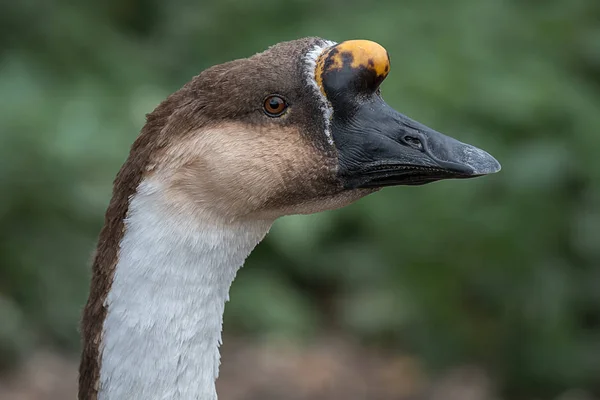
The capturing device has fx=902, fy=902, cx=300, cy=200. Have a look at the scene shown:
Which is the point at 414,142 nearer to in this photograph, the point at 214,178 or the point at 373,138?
the point at 373,138

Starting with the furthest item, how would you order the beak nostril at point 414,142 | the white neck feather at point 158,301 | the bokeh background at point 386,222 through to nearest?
the bokeh background at point 386,222 → the beak nostril at point 414,142 → the white neck feather at point 158,301

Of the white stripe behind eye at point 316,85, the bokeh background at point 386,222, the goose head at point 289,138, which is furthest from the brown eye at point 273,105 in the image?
the bokeh background at point 386,222

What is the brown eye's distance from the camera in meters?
2.89

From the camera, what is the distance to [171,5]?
27.0 feet

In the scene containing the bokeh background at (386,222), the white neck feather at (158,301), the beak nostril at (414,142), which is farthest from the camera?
the bokeh background at (386,222)

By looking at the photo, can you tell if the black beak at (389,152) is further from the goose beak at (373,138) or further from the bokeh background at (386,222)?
the bokeh background at (386,222)

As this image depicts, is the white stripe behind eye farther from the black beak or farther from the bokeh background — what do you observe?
the bokeh background

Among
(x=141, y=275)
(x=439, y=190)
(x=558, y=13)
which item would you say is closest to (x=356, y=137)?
(x=141, y=275)

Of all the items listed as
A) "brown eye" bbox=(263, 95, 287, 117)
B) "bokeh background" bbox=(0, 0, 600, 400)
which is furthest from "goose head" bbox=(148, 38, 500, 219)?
"bokeh background" bbox=(0, 0, 600, 400)

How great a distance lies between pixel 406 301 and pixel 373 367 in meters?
0.91

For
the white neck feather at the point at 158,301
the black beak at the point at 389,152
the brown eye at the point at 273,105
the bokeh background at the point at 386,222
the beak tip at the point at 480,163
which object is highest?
the bokeh background at the point at 386,222

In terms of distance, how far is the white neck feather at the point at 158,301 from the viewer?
2.85m

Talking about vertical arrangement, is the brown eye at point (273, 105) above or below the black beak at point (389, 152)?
above

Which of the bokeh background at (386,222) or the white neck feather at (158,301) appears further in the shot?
the bokeh background at (386,222)
